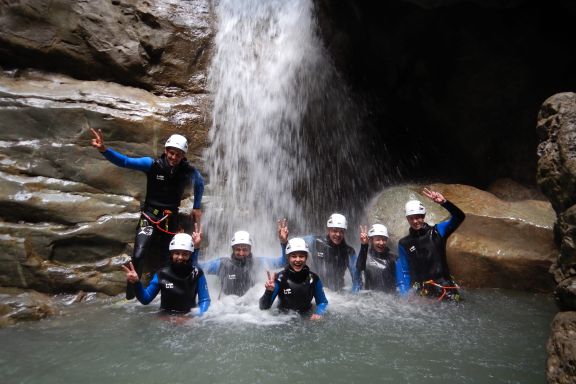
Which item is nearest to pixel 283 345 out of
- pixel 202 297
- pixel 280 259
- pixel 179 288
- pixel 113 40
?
pixel 202 297

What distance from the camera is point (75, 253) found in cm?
693

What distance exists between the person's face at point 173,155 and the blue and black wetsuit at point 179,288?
166 centimetres

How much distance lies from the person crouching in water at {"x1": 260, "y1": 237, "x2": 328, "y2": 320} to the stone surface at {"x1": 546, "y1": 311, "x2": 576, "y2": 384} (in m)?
3.07

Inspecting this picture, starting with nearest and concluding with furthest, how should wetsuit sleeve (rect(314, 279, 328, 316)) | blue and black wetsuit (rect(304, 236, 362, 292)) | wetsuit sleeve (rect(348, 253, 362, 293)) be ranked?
wetsuit sleeve (rect(314, 279, 328, 316)) → wetsuit sleeve (rect(348, 253, 362, 293)) → blue and black wetsuit (rect(304, 236, 362, 292))

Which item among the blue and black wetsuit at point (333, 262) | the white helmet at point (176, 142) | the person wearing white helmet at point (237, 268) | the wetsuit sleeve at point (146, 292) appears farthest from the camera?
the blue and black wetsuit at point (333, 262)

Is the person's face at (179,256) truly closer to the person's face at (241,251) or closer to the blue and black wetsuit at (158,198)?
the blue and black wetsuit at (158,198)

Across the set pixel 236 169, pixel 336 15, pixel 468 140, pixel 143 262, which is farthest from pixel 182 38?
pixel 468 140

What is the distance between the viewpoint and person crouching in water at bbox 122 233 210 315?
5828 millimetres

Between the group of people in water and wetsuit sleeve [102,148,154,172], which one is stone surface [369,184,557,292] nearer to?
the group of people in water

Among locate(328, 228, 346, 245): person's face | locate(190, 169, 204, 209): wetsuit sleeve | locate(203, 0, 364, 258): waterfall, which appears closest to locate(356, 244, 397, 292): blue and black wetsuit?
locate(328, 228, 346, 245): person's face

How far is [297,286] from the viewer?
19.5 feet

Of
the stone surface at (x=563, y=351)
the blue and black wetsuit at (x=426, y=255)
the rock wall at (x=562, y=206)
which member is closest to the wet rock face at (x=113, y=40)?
the blue and black wetsuit at (x=426, y=255)

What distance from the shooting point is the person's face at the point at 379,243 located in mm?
7434

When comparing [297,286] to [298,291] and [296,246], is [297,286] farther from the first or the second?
[296,246]
